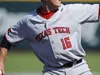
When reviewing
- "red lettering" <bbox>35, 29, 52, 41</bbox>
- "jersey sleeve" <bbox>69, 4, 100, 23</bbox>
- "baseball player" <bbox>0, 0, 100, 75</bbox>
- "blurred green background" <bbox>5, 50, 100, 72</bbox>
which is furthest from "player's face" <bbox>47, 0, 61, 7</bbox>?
"blurred green background" <bbox>5, 50, 100, 72</bbox>

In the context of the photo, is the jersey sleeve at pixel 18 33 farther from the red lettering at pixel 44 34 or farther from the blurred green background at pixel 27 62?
the blurred green background at pixel 27 62

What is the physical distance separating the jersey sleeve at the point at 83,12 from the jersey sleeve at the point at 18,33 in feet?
1.68

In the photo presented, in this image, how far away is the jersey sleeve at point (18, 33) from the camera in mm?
4816

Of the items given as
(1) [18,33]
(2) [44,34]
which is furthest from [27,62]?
(2) [44,34]

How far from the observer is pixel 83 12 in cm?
469

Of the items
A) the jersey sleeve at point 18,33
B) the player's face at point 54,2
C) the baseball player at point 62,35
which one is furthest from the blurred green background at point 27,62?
the player's face at point 54,2

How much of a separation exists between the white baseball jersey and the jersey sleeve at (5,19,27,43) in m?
0.11

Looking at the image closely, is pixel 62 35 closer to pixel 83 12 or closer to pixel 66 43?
pixel 66 43

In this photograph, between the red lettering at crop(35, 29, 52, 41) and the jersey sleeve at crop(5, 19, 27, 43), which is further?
the jersey sleeve at crop(5, 19, 27, 43)

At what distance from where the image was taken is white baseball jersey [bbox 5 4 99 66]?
183 inches

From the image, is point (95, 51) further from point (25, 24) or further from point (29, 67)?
point (25, 24)

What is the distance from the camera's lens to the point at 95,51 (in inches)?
317

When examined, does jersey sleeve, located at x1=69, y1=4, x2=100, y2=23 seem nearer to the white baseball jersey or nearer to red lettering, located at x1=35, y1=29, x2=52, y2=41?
the white baseball jersey

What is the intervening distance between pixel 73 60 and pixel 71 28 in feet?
1.02
